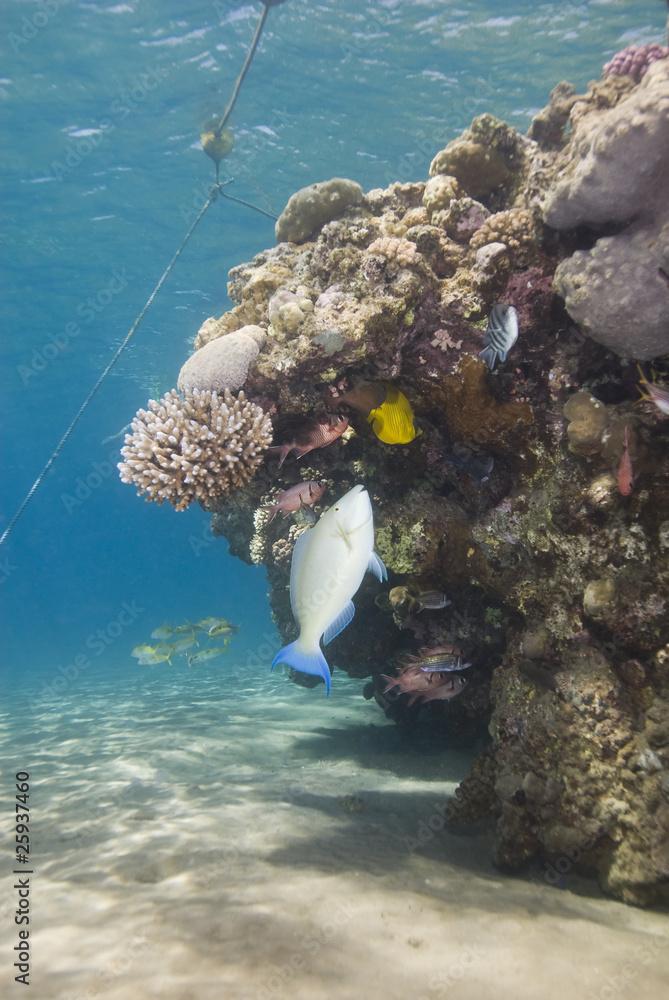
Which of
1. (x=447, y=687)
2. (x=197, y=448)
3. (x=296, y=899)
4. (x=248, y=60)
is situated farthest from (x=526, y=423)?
(x=248, y=60)

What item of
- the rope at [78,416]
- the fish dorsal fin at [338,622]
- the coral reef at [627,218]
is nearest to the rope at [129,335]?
the rope at [78,416]

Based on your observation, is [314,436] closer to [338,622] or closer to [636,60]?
[338,622]

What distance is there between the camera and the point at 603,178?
3.28 meters

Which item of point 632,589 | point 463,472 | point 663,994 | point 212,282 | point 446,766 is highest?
point 212,282

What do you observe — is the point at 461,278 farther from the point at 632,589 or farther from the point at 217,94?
the point at 217,94

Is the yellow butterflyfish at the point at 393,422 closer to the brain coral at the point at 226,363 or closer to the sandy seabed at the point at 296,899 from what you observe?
the brain coral at the point at 226,363

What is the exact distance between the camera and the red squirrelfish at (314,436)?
4.51 meters

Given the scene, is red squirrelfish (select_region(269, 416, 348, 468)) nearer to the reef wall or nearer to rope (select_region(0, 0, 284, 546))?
the reef wall

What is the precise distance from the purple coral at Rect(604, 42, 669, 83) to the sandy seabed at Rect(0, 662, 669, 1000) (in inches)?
245

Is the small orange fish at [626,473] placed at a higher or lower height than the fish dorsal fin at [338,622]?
higher

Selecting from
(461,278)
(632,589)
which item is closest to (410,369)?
(461,278)

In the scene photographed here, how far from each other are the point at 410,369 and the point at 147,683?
1976cm

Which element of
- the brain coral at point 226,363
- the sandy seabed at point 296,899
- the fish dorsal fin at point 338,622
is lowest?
the sandy seabed at point 296,899

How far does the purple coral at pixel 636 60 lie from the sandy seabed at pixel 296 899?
6.23 meters
